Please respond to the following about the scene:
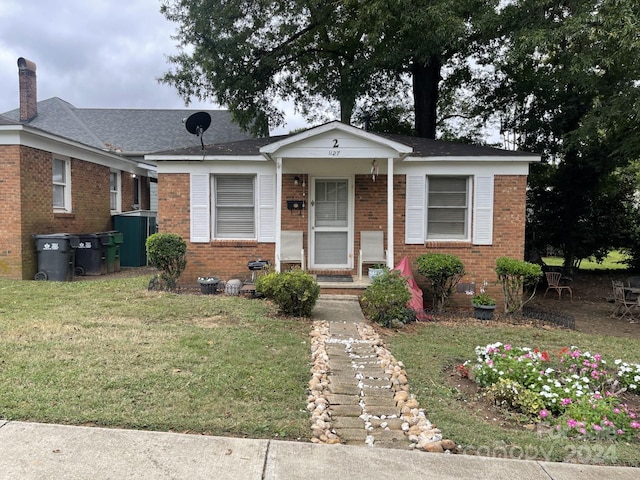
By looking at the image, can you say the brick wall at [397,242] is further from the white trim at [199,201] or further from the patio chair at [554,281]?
the patio chair at [554,281]

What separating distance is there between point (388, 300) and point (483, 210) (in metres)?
4.02

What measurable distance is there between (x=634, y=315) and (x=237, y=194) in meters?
9.35

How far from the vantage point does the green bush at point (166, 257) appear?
8.67m

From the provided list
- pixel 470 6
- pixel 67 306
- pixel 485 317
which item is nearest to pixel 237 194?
pixel 67 306

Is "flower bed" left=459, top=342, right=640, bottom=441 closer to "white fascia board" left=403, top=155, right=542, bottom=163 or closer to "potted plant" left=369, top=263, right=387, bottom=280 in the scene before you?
"potted plant" left=369, top=263, right=387, bottom=280

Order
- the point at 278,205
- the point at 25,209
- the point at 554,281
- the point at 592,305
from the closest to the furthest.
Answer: the point at 278,205
the point at 25,209
the point at 592,305
the point at 554,281

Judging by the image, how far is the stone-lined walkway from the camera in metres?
3.33

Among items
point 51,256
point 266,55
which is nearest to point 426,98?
point 266,55

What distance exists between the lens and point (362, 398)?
404 centimetres

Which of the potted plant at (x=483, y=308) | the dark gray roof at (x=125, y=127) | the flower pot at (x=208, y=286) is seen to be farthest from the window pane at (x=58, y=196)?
the potted plant at (x=483, y=308)

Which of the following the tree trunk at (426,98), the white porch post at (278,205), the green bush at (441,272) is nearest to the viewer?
the green bush at (441,272)

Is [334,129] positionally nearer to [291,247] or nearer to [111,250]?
[291,247]

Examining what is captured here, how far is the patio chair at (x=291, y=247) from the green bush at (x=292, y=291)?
268 cm

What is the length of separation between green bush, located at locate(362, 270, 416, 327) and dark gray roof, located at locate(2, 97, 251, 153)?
1220cm
